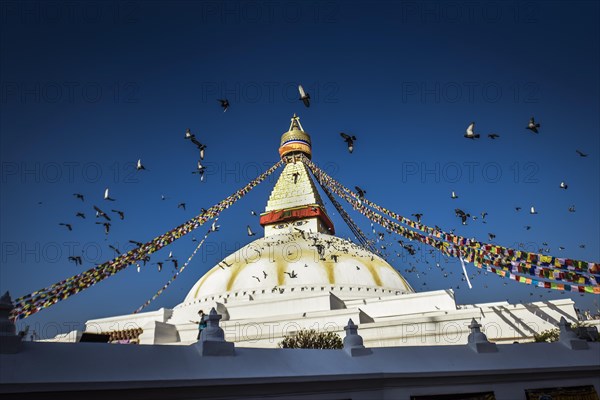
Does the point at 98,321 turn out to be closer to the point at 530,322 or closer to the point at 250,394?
the point at 250,394

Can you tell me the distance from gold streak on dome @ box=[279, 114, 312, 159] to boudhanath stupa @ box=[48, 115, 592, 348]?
18.4ft

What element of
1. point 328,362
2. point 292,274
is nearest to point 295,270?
point 292,274

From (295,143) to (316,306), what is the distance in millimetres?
17968

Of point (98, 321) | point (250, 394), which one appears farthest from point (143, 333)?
point (250, 394)

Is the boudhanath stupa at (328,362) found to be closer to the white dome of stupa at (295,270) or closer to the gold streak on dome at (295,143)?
the white dome of stupa at (295,270)

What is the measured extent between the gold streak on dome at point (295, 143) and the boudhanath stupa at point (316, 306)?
5.62 metres

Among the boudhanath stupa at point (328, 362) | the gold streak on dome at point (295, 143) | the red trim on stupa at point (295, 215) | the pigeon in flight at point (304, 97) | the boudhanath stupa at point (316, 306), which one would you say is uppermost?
the gold streak on dome at point (295, 143)

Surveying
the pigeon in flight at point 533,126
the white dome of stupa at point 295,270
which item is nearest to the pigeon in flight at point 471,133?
the pigeon in flight at point 533,126

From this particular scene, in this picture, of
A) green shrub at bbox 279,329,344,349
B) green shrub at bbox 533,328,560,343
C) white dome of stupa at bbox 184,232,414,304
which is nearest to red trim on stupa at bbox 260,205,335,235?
white dome of stupa at bbox 184,232,414,304

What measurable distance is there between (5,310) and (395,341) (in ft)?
38.4

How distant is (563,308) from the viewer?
1375 cm

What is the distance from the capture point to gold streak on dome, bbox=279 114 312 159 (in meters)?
31.9

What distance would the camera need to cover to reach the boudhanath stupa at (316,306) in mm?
13750

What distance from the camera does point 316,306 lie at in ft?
53.8
